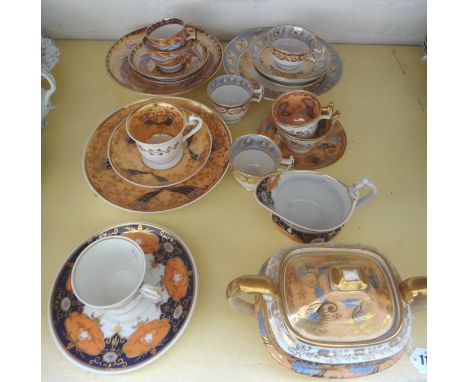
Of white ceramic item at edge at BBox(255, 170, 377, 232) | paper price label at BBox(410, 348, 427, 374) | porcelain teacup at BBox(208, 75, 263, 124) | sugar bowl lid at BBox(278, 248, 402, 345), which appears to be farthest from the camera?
porcelain teacup at BBox(208, 75, 263, 124)

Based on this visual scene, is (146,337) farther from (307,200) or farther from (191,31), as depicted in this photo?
(191,31)

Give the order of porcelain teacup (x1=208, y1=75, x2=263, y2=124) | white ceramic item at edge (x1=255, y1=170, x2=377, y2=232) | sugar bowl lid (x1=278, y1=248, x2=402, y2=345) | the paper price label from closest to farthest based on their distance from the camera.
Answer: sugar bowl lid (x1=278, y1=248, x2=402, y2=345)
the paper price label
white ceramic item at edge (x1=255, y1=170, x2=377, y2=232)
porcelain teacup (x1=208, y1=75, x2=263, y2=124)

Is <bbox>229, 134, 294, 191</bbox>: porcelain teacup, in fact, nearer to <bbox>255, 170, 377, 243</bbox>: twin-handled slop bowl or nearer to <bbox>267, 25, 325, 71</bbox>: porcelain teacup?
<bbox>255, 170, 377, 243</bbox>: twin-handled slop bowl

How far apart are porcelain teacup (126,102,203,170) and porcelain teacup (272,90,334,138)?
0.55 feet

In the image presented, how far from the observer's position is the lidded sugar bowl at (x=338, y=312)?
424 millimetres

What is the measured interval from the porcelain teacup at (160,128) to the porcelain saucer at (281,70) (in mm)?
235

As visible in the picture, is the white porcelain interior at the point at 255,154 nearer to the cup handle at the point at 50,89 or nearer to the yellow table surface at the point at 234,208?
the yellow table surface at the point at 234,208

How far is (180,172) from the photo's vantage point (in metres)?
0.70

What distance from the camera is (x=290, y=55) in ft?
2.52

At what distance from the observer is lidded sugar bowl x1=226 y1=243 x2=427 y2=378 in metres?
0.42

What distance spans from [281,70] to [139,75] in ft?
1.07

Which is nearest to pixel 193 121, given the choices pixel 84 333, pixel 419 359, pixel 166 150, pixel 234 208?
pixel 166 150

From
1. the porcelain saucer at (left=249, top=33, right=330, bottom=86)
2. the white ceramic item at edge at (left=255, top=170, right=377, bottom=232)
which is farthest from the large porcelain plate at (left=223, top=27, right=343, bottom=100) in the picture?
the white ceramic item at edge at (left=255, top=170, right=377, bottom=232)

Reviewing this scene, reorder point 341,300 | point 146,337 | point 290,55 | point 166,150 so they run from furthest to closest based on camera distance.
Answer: point 290,55 → point 166,150 → point 146,337 → point 341,300
